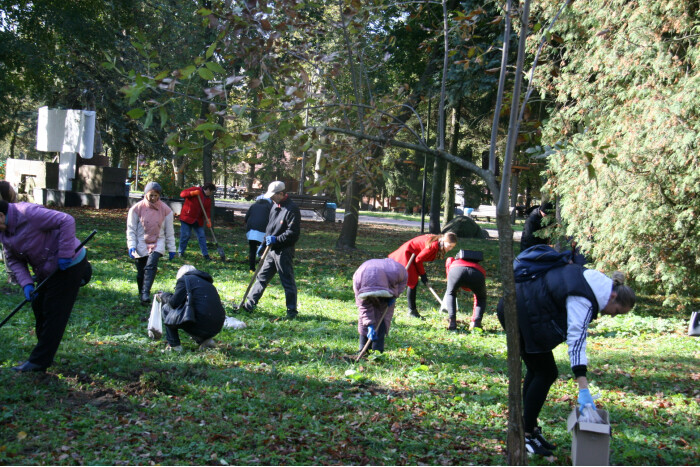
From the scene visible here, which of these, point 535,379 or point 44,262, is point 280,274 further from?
point 535,379

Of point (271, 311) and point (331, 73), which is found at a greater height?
point (331, 73)

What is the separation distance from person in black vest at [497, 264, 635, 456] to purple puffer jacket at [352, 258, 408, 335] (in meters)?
2.21

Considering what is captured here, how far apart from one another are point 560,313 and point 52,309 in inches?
174

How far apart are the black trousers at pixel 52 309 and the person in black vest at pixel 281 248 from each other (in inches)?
140

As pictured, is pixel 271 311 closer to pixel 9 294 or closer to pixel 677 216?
pixel 9 294

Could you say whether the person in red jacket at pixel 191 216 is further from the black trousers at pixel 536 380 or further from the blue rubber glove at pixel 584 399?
the blue rubber glove at pixel 584 399

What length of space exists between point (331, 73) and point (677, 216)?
7288mm

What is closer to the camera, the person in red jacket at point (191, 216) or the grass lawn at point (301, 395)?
the grass lawn at point (301, 395)

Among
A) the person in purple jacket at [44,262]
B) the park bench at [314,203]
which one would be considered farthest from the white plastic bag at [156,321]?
the park bench at [314,203]

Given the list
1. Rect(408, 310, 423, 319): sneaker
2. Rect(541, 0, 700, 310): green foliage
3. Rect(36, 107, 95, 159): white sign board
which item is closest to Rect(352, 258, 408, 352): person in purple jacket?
Rect(408, 310, 423, 319): sneaker

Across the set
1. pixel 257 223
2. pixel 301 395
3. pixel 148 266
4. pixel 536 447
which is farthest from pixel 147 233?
pixel 536 447

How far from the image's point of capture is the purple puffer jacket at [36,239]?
215 inches

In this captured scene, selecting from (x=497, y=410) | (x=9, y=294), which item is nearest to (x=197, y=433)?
(x=497, y=410)

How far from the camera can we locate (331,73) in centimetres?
588
